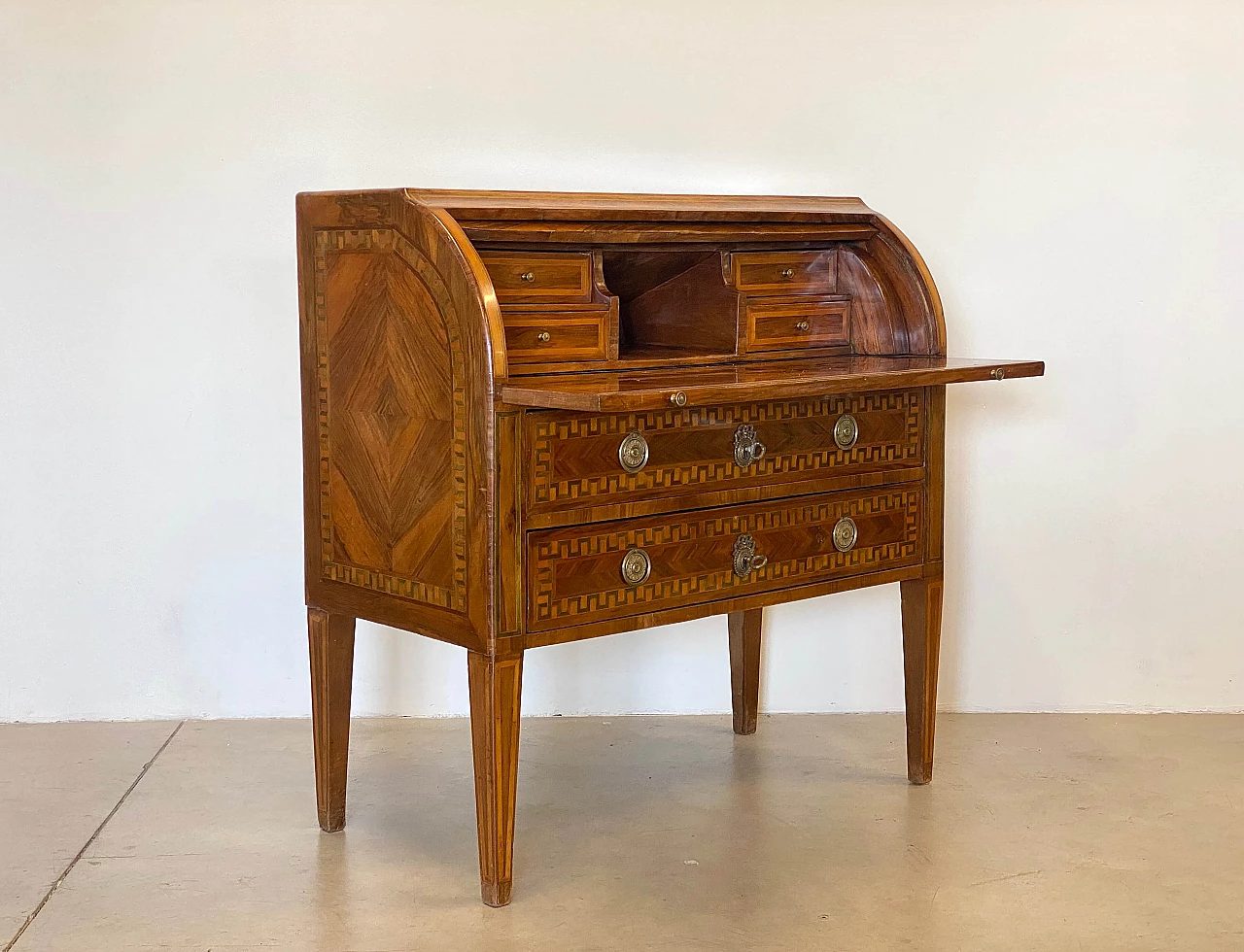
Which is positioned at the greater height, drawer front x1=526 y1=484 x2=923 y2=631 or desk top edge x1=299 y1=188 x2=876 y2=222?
desk top edge x1=299 y1=188 x2=876 y2=222

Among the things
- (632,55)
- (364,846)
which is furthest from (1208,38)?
(364,846)

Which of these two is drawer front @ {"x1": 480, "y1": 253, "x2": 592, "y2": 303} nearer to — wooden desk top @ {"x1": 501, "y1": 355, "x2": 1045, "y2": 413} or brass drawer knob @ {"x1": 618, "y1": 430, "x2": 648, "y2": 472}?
wooden desk top @ {"x1": 501, "y1": 355, "x2": 1045, "y2": 413}

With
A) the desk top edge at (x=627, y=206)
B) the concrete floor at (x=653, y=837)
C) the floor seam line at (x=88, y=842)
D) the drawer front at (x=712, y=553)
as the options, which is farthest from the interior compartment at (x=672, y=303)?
the floor seam line at (x=88, y=842)

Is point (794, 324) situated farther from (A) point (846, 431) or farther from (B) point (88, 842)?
(B) point (88, 842)

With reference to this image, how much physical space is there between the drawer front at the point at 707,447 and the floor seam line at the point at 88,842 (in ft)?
4.04

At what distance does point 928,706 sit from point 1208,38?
2.02 m

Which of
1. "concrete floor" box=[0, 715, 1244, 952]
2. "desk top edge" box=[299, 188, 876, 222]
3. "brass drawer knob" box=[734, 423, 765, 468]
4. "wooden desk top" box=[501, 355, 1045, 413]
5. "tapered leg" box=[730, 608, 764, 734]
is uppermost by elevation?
"desk top edge" box=[299, 188, 876, 222]

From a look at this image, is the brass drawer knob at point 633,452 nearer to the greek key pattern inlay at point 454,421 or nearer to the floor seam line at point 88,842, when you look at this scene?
the greek key pattern inlay at point 454,421

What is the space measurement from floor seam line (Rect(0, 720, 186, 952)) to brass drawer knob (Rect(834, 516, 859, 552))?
174 centimetres

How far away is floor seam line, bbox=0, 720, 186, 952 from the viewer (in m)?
2.84

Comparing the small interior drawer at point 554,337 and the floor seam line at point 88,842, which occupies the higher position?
the small interior drawer at point 554,337

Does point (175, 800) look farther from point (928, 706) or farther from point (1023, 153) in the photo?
point (1023, 153)

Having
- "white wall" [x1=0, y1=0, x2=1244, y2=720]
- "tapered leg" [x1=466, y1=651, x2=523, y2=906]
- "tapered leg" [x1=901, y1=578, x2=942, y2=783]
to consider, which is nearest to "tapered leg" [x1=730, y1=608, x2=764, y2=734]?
"white wall" [x1=0, y1=0, x2=1244, y2=720]

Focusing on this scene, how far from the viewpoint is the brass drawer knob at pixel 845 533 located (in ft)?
11.0
